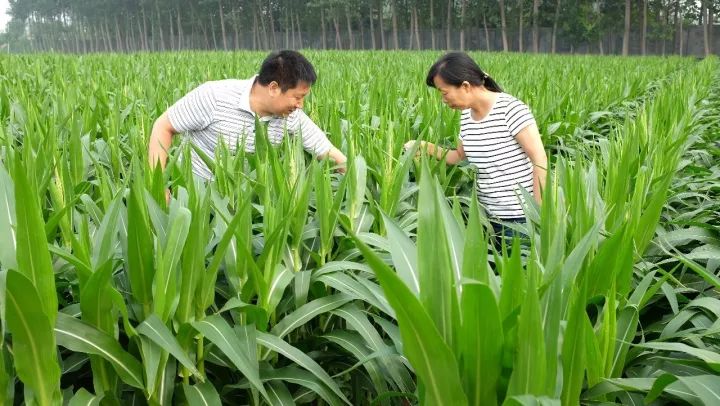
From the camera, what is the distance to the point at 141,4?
62031 millimetres

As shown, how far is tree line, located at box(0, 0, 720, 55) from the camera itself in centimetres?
3603

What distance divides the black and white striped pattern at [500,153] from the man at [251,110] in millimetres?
633

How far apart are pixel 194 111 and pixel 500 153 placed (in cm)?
134

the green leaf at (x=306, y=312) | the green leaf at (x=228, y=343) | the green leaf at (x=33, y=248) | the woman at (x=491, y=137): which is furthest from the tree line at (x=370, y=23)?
the green leaf at (x=33, y=248)

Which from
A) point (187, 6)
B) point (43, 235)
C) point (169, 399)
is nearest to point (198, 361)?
point (169, 399)

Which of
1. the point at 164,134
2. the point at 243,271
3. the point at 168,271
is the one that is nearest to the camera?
the point at 168,271

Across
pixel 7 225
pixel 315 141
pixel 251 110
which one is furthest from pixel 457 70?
pixel 7 225

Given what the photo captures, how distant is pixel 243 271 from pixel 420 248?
0.54m

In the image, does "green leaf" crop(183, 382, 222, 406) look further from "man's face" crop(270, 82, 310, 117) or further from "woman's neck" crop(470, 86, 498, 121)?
"woman's neck" crop(470, 86, 498, 121)

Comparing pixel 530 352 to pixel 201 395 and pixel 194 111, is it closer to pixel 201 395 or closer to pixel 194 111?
pixel 201 395

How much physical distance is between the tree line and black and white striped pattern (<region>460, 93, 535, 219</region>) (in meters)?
30.7

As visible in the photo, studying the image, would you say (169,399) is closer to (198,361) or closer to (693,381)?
(198,361)

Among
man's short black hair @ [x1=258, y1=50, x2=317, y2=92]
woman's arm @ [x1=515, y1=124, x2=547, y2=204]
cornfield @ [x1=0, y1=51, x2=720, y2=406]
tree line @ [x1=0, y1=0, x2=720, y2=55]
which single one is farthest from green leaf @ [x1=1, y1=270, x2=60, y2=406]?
tree line @ [x1=0, y1=0, x2=720, y2=55]

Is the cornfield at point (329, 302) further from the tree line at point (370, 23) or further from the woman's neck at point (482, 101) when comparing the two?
the tree line at point (370, 23)
